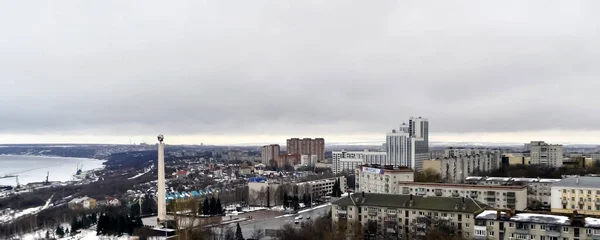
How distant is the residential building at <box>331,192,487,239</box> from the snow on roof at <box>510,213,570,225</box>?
151cm

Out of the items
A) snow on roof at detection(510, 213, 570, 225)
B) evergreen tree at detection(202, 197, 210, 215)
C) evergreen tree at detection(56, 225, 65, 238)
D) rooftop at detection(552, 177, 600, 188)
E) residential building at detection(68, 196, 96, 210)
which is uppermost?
rooftop at detection(552, 177, 600, 188)

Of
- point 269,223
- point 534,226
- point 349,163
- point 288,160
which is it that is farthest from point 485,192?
point 288,160

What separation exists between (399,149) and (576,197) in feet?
87.3

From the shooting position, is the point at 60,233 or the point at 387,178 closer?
the point at 60,233

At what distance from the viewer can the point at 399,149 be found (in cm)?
4694

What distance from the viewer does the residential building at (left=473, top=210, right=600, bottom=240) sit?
13461 millimetres

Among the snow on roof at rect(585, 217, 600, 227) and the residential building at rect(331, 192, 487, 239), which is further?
the residential building at rect(331, 192, 487, 239)

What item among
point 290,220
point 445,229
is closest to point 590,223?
point 445,229

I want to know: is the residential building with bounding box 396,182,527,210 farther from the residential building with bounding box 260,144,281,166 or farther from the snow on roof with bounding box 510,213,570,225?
the residential building with bounding box 260,144,281,166

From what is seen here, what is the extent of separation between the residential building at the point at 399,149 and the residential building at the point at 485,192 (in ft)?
73.3

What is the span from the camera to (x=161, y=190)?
22.6 metres

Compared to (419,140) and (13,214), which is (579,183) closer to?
(419,140)

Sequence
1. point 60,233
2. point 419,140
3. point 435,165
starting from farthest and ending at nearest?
point 419,140 < point 435,165 < point 60,233

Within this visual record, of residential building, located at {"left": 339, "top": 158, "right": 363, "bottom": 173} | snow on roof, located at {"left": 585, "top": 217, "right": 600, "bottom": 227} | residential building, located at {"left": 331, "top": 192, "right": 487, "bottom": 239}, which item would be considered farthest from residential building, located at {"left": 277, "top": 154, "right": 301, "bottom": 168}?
snow on roof, located at {"left": 585, "top": 217, "right": 600, "bottom": 227}
